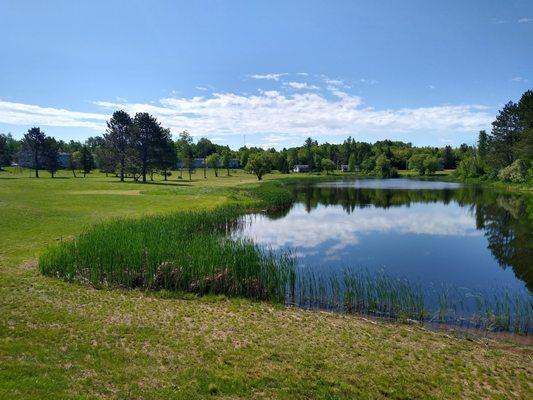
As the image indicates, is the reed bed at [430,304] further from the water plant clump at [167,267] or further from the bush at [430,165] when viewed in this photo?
the bush at [430,165]

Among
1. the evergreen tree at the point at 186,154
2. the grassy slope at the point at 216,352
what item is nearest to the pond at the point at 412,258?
the grassy slope at the point at 216,352

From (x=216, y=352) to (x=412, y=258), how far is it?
57.8 feet

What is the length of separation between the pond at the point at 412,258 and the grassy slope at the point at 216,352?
223cm

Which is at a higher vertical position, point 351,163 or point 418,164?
point 351,163

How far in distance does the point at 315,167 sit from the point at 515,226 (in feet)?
428

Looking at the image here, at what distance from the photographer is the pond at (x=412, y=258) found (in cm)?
1493

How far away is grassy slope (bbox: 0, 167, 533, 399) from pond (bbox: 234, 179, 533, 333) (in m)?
2.23

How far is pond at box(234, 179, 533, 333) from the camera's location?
588 inches

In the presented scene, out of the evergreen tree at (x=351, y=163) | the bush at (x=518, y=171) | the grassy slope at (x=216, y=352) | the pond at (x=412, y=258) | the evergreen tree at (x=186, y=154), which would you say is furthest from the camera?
the evergreen tree at (x=351, y=163)

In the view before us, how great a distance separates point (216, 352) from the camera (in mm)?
9562

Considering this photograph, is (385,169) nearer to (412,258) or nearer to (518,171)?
(518,171)

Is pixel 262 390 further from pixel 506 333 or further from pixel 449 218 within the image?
pixel 449 218

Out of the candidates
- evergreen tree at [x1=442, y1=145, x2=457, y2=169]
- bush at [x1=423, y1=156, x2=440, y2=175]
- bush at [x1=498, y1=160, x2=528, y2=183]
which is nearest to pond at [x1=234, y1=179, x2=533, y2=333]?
bush at [x1=498, y1=160, x2=528, y2=183]

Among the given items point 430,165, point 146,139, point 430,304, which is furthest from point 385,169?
point 430,304
